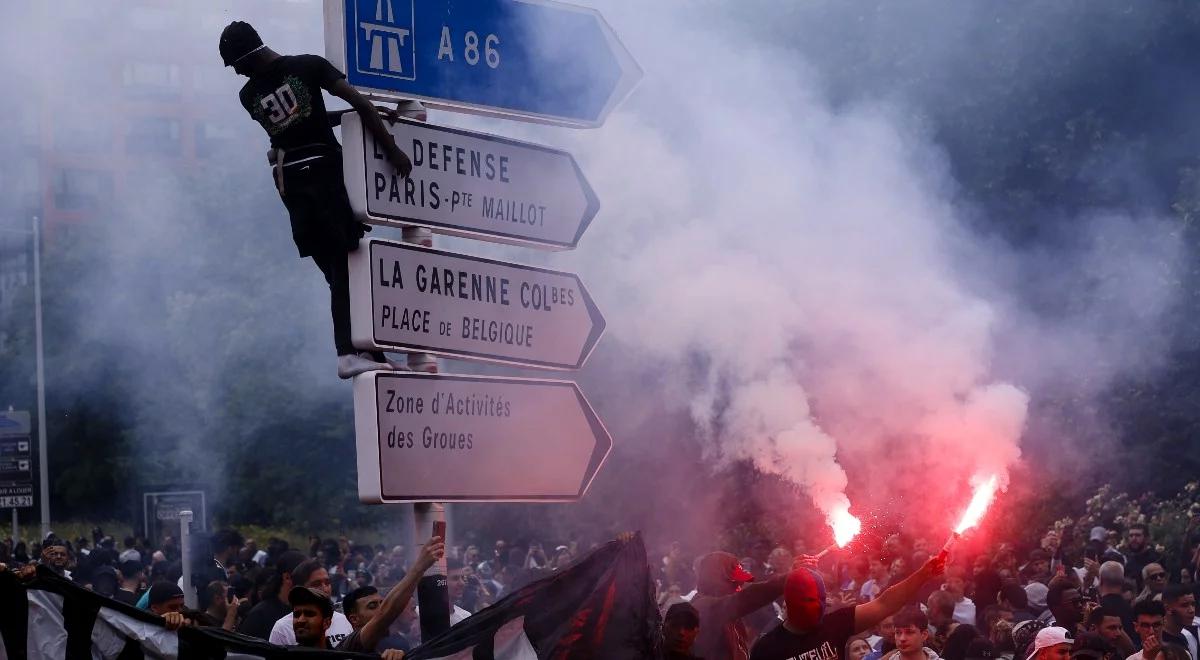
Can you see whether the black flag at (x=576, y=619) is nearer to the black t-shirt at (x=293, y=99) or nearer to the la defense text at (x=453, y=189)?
the la defense text at (x=453, y=189)

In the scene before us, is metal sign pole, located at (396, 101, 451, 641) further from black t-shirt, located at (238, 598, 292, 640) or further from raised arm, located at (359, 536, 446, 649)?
black t-shirt, located at (238, 598, 292, 640)

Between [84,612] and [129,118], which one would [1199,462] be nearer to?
[84,612]

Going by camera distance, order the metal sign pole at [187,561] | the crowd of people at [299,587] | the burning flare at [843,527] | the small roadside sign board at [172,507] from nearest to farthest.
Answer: the crowd of people at [299,587] < the metal sign pole at [187,561] < the burning flare at [843,527] < the small roadside sign board at [172,507]

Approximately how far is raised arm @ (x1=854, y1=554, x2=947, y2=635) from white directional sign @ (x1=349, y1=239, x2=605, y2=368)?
6.67ft

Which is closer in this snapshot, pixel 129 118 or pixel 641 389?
pixel 641 389

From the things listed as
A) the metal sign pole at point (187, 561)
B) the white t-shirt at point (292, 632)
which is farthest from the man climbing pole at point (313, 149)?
the metal sign pole at point (187, 561)

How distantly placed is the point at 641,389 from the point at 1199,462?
6935 mm

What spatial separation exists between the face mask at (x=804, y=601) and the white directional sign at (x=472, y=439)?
1798mm

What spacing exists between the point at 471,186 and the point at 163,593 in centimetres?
409

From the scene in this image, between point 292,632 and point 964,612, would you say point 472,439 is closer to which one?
point 292,632

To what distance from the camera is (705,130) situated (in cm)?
1409

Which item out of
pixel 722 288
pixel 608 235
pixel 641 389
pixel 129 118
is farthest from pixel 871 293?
pixel 129 118

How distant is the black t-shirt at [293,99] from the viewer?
418cm

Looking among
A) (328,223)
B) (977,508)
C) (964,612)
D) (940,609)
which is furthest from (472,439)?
(964,612)
